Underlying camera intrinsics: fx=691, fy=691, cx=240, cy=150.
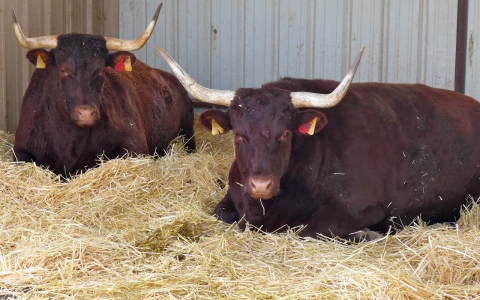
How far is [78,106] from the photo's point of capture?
6520mm

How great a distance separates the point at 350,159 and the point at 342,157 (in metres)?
0.06

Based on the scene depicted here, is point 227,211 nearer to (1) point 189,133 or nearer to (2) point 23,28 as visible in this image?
(1) point 189,133

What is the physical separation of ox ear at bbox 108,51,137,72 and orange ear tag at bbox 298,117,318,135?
2.63 metres

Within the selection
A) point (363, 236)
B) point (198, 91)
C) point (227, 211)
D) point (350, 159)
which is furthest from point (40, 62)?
point (363, 236)

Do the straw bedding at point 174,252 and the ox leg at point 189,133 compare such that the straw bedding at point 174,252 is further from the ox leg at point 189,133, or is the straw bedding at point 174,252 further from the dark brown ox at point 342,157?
the ox leg at point 189,133

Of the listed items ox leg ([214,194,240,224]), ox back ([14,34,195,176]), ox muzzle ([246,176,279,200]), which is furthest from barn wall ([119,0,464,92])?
ox muzzle ([246,176,279,200])

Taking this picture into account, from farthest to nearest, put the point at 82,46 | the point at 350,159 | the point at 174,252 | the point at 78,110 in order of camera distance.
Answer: the point at 82,46 → the point at 78,110 → the point at 350,159 → the point at 174,252

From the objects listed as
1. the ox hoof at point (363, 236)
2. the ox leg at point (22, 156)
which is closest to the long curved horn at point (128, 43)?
the ox leg at point (22, 156)

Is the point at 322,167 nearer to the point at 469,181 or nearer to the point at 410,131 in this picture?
the point at 410,131

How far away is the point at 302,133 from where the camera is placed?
17.2 ft

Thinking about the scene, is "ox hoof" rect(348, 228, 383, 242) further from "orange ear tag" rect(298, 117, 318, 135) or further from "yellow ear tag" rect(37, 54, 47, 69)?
"yellow ear tag" rect(37, 54, 47, 69)

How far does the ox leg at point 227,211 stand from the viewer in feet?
18.3

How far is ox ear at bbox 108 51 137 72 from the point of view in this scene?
711cm

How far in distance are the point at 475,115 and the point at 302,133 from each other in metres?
2.21
